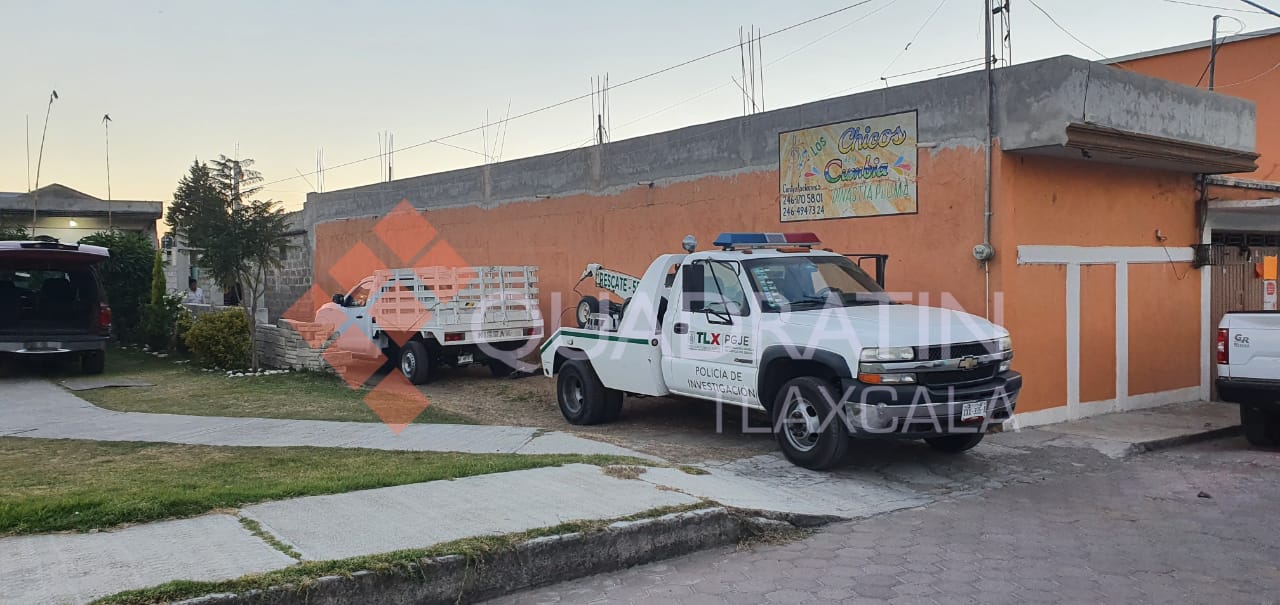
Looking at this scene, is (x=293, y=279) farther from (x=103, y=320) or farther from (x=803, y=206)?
(x=803, y=206)

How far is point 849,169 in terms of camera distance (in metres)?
11.9

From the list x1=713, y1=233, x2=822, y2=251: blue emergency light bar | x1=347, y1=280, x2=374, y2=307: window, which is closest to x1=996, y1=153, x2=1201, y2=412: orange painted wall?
x1=713, y1=233, x2=822, y2=251: blue emergency light bar

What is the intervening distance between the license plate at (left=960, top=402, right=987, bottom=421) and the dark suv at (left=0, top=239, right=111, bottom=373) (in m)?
13.8

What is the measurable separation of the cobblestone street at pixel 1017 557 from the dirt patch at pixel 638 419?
2.50 metres

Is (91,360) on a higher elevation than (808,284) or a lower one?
lower

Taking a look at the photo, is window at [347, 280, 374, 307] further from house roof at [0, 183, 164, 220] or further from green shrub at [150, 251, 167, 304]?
house roof at [0, 183, 164, 220]

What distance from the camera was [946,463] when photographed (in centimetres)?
884

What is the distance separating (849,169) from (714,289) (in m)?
3.61

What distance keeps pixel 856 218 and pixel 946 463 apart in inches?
157

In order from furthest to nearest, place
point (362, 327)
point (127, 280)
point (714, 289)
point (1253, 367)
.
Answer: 1. point (127, 280)
2. point (362, 327)
3. point (1253, 367)
4. point (714, 289)

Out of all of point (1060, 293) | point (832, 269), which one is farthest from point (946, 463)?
point (1060, 293)

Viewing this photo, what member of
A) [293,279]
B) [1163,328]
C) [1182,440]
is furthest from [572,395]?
[293,279]

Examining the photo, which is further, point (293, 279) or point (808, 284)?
point (293, 279)

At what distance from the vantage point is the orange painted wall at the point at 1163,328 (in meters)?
12.3
